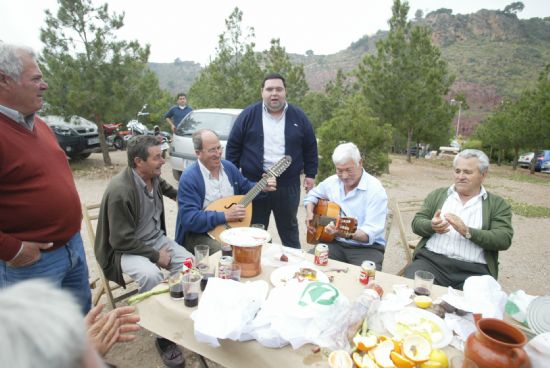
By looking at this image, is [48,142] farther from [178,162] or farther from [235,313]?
[178,162]

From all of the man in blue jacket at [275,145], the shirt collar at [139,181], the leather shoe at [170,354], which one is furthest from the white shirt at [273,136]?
the leather shoe at [170,354]

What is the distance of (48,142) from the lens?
2129 mm

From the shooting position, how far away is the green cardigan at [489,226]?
2.47 metres

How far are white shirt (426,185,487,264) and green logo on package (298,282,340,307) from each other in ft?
5.11

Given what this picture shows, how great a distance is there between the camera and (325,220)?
3.01 metres

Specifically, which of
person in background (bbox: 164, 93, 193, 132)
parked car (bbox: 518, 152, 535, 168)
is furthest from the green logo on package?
parked car (bbox: 518, 152, 535, 168)

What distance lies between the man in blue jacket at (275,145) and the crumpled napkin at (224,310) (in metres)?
2.04

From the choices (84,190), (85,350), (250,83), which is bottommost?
(84,190)

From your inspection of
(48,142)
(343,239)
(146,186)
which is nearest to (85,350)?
(48,142)

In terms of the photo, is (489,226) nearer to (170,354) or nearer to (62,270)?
(170,354)

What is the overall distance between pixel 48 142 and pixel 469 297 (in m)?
2.68

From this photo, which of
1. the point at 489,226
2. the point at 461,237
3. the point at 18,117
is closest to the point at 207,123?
the point at 18,117

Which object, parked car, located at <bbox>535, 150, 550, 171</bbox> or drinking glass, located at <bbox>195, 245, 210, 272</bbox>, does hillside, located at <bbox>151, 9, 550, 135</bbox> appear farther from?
drinking glass, located at <bbox>195, 245, 210, 272</bbox>

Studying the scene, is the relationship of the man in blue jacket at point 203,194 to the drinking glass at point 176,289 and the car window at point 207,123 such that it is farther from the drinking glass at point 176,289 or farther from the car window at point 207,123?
the car window at point 207,123
